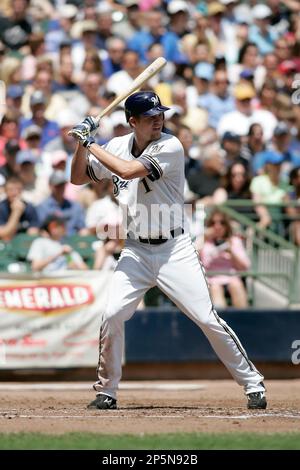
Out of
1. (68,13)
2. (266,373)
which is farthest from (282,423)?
(68,13)

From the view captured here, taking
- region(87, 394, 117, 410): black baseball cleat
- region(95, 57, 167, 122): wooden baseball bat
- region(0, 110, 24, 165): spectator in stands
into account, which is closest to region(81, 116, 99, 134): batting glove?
region(95, 57, 167, 122): wooden baseball bat

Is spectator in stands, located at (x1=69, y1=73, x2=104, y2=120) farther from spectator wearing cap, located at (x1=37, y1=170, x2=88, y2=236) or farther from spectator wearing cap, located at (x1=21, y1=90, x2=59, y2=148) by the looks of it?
spectator wearing cap, located at (x1=37, y1=170, x2=88, y2=236)

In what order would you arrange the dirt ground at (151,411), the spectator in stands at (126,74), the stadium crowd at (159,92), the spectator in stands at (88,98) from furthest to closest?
the spectator in stands at (126,74)
the spectator in stands at (88,98)
the stadium crowd at (159,92)
the dirt ground at (151,411)

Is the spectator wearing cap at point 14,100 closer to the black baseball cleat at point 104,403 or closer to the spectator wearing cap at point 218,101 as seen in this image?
the spectator wearing cap at point 218,101

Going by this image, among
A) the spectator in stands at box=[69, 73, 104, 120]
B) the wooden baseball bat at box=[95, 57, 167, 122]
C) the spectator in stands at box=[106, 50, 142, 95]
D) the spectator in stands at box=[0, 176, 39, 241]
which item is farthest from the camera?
the spectator in stands at box=[106, 50, 142, 95]

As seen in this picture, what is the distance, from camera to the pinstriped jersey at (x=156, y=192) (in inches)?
295

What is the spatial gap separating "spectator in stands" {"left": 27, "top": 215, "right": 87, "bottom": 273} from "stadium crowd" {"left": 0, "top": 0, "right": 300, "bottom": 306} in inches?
3.4

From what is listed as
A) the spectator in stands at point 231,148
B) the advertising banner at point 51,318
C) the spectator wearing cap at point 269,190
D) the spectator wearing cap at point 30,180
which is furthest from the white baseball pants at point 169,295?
the spectator in stands at point 231,148

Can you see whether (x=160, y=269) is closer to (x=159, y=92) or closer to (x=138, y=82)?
(x=138, y=82)

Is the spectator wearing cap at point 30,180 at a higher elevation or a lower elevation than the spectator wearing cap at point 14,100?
Answer: lower

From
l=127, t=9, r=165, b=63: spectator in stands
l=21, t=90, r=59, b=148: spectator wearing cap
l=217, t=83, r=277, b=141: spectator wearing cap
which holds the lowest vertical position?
l=21, t=90, r=59, b=148: spectator wearing cap

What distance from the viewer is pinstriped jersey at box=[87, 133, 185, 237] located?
7.48m

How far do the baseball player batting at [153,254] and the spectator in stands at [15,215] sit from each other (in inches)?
155
